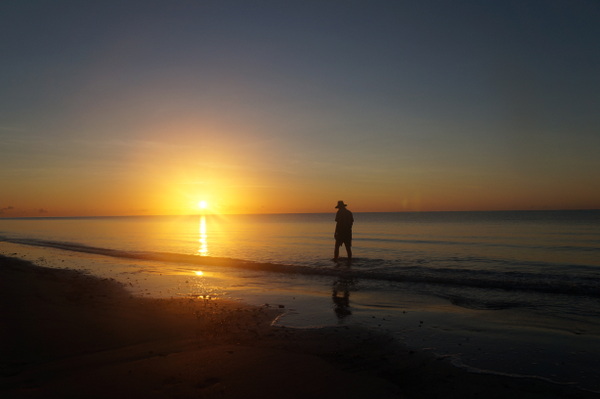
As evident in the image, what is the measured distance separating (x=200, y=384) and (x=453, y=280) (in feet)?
43.2

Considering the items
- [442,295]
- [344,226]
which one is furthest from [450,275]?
[344,226]

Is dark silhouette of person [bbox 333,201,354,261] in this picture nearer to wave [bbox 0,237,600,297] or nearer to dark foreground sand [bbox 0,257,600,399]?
wave [bbox 0,237,600,297]

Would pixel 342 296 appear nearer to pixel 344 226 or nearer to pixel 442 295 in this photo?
pixel 442 295

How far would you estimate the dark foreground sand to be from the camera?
5.23 metres

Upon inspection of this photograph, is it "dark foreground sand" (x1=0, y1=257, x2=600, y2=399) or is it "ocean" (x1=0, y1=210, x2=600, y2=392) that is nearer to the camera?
"dark foreground sand" (x1=0, y1=257, x2=600, y2=399)

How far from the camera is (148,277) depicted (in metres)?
17.0

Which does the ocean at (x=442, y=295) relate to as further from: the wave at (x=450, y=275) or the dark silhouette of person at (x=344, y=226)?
the dark silhouette of person at (x=344, y=226)

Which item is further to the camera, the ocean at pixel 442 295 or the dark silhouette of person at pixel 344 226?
the dark silhouette of person at pixel 344 226

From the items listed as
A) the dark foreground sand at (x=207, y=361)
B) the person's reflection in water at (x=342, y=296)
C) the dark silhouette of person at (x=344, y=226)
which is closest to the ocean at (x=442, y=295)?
the person's reflection in water at (x=342, y=296)

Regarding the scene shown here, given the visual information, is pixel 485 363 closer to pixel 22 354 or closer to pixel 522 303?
pixel 522 303

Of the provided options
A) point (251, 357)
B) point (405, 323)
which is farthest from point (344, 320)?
point (251, 357)

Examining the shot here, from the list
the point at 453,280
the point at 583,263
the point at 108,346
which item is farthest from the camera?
the point at 583,263

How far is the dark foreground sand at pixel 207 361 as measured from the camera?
5230mm

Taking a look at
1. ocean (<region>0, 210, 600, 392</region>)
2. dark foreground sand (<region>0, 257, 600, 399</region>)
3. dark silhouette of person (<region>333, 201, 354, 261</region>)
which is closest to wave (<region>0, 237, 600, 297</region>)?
ocean (<region>0, 210, 600, 392</region>)
